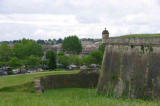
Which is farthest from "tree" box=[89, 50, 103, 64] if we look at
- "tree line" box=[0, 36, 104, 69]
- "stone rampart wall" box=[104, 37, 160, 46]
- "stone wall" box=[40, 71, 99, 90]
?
"stone rampart wall" box=[104, 37, 160, 46]

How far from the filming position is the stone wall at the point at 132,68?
14742mm

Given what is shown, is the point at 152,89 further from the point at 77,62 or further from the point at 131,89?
the point at 77,62

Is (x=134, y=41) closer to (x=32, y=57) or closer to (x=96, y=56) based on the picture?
(x=32, y=57)

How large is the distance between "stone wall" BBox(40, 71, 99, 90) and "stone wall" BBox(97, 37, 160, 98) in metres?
6.36

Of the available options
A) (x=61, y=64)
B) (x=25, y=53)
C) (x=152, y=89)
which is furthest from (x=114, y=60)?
(x=61, y=64)

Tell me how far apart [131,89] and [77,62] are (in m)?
46.0

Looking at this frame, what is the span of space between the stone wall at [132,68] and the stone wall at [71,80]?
6358mm

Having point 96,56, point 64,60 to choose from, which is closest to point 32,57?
point 64,60

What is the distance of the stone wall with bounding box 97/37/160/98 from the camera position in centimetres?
1474

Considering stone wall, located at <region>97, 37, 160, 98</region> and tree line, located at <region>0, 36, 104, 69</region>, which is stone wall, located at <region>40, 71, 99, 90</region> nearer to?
stone wall, located at <region>97, 37, 160, 98</region>

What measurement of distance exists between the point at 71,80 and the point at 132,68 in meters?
10.6

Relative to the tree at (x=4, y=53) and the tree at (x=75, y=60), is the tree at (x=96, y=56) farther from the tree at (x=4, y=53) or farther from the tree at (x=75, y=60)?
the tree at (x=4, y=53)

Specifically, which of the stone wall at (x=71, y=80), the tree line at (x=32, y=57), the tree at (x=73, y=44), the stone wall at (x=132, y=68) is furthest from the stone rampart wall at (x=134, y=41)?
the tree at (x=73, y=44)

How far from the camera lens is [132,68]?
642 inches
